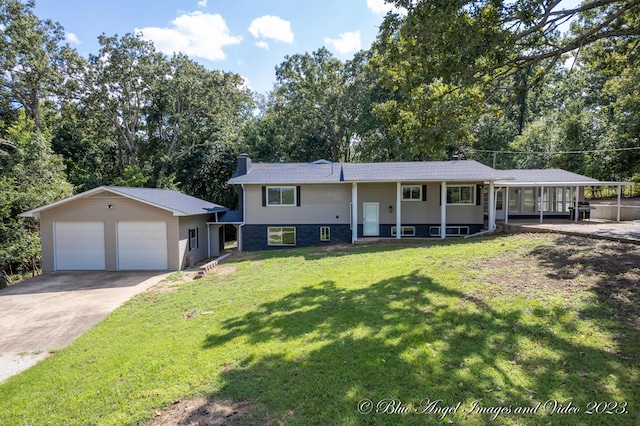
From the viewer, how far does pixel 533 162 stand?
2794 centimetres

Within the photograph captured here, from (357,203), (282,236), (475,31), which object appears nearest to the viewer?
(475,31)

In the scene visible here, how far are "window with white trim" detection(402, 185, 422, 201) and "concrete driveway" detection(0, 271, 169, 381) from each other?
39.9ft

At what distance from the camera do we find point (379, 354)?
15.2ft

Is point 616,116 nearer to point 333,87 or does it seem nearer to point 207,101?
point 333,87

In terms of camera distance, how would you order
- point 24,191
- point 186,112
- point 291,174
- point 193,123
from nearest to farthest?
point 24,191, point 291,174, point 186,112, point 193,123

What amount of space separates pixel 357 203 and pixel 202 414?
1434cm

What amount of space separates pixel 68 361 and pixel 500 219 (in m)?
20.2

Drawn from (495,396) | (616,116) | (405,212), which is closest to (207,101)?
(405,212)

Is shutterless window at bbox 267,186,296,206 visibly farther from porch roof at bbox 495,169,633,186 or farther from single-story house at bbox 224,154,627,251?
Answer: porch roof at bbox 495,169,633,186

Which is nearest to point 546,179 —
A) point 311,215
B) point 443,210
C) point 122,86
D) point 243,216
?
point 443,210

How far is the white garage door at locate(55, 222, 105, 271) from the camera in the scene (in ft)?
47.3

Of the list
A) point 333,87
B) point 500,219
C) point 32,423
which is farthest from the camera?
point 333,87

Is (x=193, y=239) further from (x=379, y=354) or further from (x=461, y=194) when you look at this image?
(x=461, y=194)

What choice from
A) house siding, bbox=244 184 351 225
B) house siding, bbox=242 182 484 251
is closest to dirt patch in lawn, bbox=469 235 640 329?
house siding, bbox=242 182 484 251
